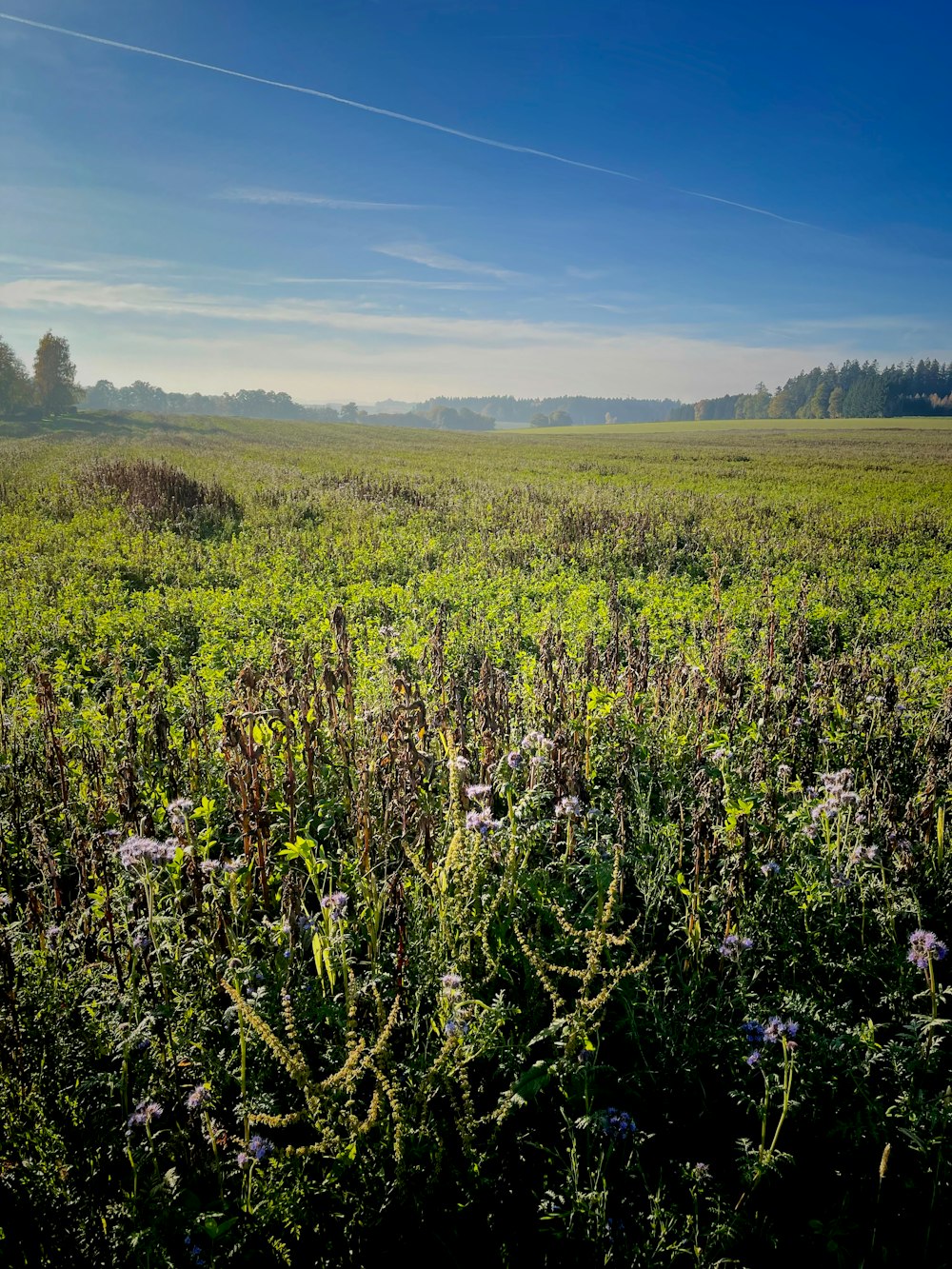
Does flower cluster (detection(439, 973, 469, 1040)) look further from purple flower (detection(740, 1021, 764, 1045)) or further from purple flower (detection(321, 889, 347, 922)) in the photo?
purple flower (detection(740, 1021, 764, 1045))

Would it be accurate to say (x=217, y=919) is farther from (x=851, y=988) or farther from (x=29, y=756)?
(x=851, y=988)

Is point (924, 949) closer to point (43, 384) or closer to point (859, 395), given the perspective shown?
point (43, 384)

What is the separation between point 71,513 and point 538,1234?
17054 millimetres

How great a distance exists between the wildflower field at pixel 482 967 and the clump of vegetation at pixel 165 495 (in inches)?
376

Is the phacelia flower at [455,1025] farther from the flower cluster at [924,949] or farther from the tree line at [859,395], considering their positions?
the tree line at [859,395]

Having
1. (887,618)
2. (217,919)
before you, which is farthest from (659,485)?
(217,919)

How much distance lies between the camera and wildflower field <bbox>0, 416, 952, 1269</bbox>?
77.5 inches

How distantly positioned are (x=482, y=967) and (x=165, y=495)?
53.0ft

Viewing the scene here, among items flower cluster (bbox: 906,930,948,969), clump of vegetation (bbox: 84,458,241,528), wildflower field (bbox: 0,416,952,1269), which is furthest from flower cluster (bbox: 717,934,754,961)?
clump of vegetation (bbox: 84,458,241,528)

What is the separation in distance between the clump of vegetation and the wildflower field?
9.56 meters

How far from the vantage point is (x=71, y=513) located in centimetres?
1527

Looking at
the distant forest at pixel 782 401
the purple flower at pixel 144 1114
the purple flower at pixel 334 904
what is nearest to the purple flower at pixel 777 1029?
the purple flower at pixel 334 904

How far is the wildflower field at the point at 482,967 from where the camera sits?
197 centimetres

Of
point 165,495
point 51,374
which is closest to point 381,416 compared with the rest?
point 51,374
